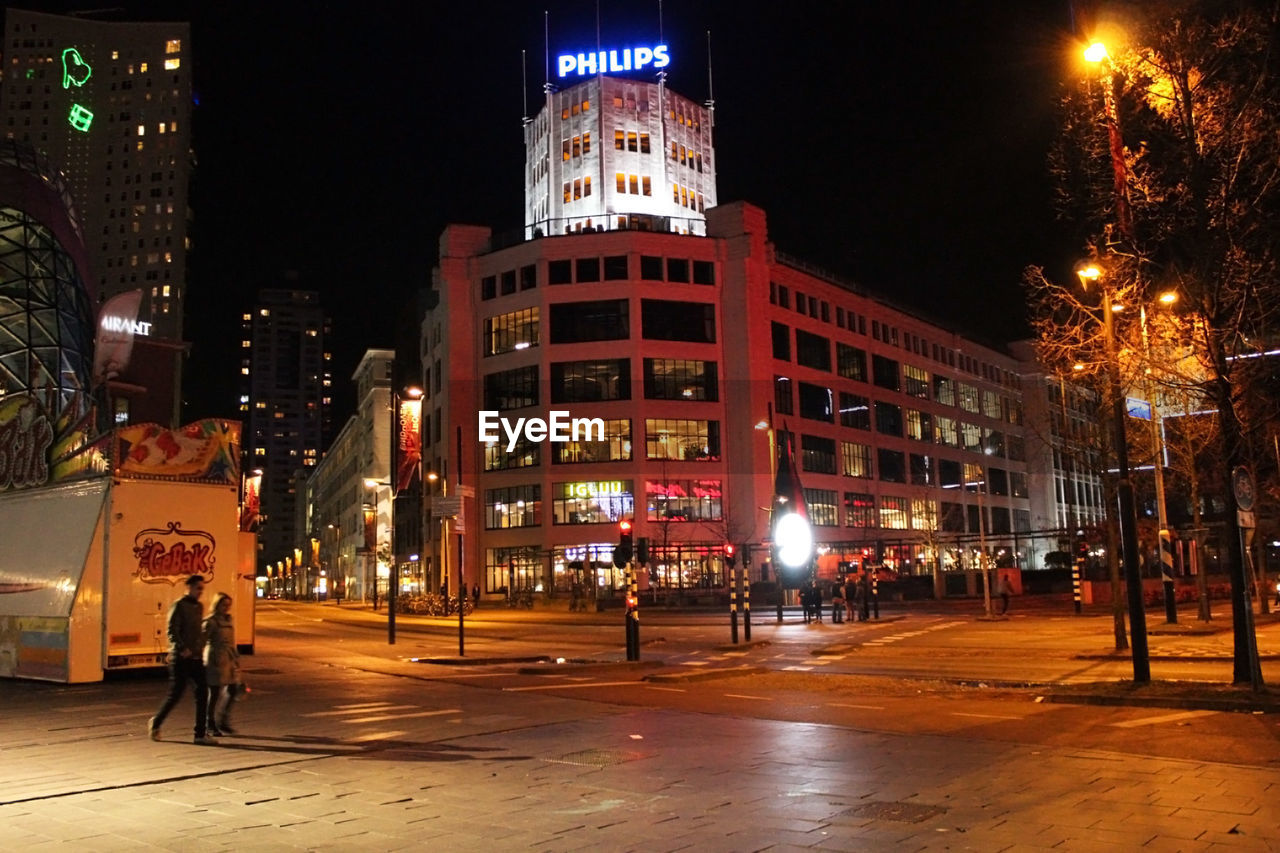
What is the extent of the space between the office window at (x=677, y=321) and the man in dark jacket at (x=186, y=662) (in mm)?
57864

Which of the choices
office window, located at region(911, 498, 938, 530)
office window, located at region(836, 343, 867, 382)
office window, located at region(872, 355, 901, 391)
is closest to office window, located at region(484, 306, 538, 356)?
office window, located at region(836, 343, 867, 382)

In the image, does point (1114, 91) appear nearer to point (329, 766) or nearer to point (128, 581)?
point (329, 766)

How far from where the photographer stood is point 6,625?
20109 millimetres

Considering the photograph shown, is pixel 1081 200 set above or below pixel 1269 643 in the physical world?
above

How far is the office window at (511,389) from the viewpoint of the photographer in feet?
230

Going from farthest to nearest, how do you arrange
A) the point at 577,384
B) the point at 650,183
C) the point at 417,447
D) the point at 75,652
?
the point at 650,183, the point at 577,384, the point at 417,447, the point at 75,652

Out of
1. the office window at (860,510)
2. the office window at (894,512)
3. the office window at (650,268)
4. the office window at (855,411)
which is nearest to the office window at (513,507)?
the office window at (650,268)

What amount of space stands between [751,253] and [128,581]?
192 feet

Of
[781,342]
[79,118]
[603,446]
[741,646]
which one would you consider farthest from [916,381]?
[79,118]

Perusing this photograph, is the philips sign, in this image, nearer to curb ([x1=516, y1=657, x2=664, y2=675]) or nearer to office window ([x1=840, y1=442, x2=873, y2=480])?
office window ([x1=840, y1=442, x2=873, y2=480])

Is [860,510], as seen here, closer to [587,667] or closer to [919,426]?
[919,426]

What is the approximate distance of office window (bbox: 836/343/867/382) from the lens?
8319cm

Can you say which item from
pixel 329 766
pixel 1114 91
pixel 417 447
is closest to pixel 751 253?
pixel 417 447

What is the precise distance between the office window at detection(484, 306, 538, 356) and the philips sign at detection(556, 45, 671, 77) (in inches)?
957
